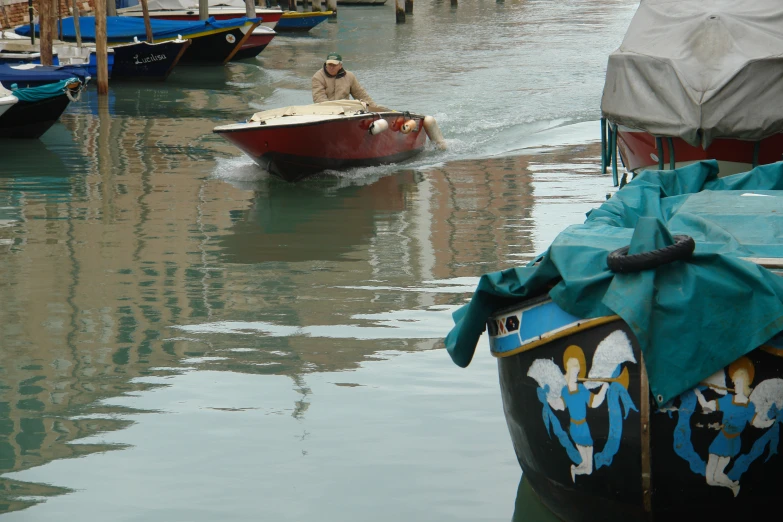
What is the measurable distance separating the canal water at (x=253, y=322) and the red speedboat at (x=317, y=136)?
0.80 ft

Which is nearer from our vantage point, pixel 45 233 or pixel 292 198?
pixel 45 233

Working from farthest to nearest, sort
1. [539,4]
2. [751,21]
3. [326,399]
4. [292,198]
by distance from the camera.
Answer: [539,4] < [292,198] < [751,21] < [326,399]

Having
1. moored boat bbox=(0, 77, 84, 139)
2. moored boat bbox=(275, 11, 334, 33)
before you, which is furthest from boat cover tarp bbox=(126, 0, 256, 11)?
moored boat bbox=(0, 77, 84, 139)

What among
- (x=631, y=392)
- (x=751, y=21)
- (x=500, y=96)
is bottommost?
(x=500, y=96)

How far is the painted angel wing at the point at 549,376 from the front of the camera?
3955mm

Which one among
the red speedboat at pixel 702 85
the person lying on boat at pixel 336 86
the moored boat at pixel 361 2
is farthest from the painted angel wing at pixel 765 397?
the moored boat at pixel 361 2

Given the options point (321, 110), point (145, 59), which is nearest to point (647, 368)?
point (321, 110)

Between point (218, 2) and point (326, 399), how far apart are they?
2643 cm

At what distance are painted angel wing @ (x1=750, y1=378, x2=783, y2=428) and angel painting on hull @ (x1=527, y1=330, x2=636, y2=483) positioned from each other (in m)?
0.40

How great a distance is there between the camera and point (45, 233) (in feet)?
31.3

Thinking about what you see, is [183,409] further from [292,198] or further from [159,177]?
[159,177]

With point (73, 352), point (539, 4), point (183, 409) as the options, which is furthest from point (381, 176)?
point (539, 4)

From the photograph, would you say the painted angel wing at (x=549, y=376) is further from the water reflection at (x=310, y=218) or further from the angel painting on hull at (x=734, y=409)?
the water reflection at (x=310, y=218)

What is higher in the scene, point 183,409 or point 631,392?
point 631,392
